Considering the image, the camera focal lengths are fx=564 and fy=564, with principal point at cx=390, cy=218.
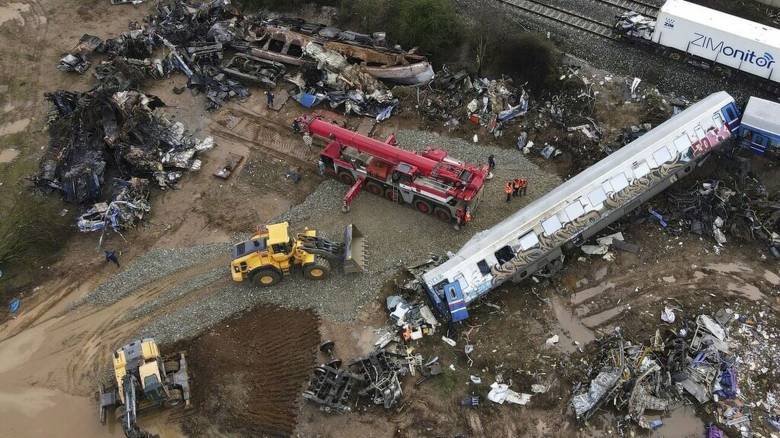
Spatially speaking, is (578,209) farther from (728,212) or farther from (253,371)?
(253,371)

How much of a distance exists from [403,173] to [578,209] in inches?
233

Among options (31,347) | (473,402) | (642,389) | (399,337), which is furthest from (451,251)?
(31,347)

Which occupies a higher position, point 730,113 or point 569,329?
point 730,113

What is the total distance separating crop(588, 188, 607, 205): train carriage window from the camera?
18.2 m

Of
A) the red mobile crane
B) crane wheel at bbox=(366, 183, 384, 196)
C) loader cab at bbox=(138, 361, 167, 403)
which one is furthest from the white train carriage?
loader cab at bbox=(138, 361, 167, 403)

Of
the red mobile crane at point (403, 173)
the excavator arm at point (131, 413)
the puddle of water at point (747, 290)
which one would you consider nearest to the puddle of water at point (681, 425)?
the puddle of water at point (747, 290)

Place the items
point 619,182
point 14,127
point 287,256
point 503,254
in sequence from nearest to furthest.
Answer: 1. point 503,254
2. point 287,256
3. point 619,182
4. point 14,127

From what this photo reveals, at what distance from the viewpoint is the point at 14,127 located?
78.9ft

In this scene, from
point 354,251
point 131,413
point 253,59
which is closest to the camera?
point 131,413

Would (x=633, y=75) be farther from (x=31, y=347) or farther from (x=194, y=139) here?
(x=31, y=347)

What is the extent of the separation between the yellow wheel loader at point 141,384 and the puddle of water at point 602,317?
12.2 meters

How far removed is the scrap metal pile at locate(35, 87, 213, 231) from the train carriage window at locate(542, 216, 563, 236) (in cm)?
1355

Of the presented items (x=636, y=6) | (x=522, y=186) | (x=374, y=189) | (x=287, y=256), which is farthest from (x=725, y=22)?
(x=287, y=256)

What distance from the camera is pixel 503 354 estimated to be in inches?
666
